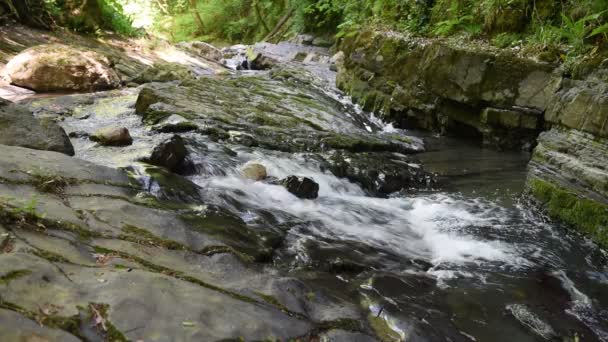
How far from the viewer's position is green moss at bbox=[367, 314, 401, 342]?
9.37 ft

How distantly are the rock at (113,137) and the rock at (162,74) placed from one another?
6.11 metres

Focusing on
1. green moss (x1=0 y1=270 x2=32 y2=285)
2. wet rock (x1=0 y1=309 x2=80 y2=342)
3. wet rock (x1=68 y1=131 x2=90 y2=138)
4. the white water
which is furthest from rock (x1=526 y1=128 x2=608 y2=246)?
wet rock (x1=68 y1=131 x2=90 y2=138)

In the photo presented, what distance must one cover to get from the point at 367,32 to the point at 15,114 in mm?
10341

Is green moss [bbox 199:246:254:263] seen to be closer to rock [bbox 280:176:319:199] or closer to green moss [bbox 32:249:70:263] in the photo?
green moss [bbox 32:249:70:263]

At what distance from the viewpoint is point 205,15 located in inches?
1463

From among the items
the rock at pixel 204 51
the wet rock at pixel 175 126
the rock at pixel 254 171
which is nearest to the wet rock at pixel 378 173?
the rock at pixel 254 171

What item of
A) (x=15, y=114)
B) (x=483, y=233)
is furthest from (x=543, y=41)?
(x=15, y=114)

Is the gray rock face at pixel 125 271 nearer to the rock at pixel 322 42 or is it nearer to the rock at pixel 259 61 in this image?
the rock at pixel 259 61

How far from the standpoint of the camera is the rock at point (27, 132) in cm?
506

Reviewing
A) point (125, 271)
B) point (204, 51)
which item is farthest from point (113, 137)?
point (204, 51)

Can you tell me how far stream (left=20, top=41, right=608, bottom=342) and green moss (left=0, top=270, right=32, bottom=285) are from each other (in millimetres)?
2007

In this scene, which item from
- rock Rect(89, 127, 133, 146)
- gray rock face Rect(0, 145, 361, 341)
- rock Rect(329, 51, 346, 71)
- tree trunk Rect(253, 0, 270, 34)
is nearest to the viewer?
gray rock face Rect(0, 145, 361, 341)

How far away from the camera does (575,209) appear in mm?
5008

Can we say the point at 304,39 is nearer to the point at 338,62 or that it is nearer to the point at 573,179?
the point at 338,62
